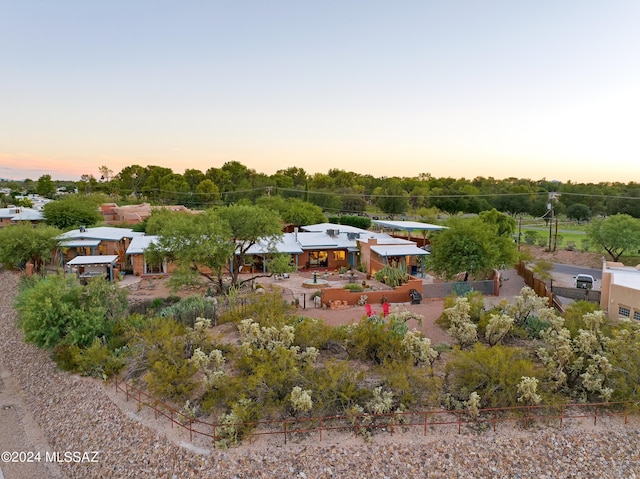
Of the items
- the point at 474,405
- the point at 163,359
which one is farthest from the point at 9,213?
the point at 474,405

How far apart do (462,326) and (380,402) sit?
6175mm

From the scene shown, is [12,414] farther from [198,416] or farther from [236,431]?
[236,431]

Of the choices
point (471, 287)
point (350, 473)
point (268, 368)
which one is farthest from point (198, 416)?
point (471, 287)

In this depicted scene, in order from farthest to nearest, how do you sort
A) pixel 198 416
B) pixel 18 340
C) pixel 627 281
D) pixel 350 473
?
pixel 18 340, pixel 627 281, pixel 198 416, pixel 350 473

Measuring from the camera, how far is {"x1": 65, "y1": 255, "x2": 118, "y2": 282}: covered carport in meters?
29.5

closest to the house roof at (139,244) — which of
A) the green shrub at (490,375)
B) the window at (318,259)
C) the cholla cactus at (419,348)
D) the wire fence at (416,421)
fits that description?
the window at (318,259)

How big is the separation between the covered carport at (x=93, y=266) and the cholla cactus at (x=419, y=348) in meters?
21.9

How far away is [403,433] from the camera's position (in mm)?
12930

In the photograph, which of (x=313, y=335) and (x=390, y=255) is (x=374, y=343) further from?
(x=390, y=255)

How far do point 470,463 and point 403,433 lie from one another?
1.94m

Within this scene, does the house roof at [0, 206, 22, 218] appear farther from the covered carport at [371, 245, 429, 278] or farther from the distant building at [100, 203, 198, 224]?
the covered carport at [371, 245, 429, 278]

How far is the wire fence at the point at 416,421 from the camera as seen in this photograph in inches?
507

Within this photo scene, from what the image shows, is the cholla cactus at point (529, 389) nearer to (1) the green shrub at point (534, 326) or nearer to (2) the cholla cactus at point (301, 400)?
(2) the cholla cactus at point (301, 400)

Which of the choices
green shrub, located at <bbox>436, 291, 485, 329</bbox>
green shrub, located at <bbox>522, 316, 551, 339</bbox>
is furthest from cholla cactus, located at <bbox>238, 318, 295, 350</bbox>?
green shrub, located at <bbox>522, 316, 551, 339</bbox>
